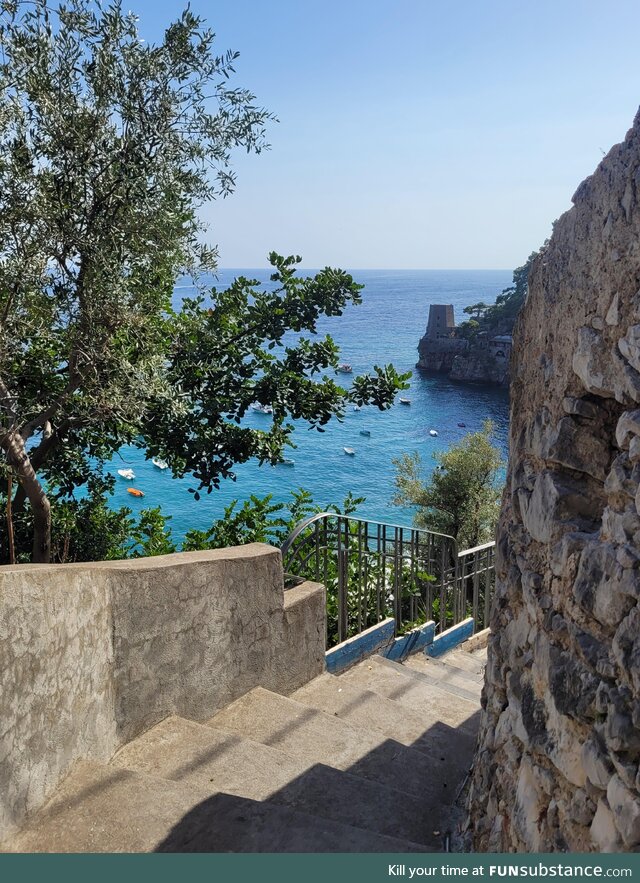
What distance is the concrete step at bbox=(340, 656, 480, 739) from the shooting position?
5074 millimetres

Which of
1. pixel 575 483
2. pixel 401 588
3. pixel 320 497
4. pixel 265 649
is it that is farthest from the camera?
pixel 320 497

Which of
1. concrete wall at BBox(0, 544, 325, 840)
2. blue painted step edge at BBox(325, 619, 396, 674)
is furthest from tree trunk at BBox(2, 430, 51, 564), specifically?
blue painted step edge at BBox(325, 619, 396, 674)

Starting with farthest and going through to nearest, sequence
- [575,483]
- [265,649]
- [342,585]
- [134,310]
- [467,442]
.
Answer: [467,442] → [134,310] → [342,585] → [265,649] → [575,483]

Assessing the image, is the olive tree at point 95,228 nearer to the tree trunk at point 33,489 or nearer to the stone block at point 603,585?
the tree trunk at point 33,489

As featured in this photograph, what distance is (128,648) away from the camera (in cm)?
370

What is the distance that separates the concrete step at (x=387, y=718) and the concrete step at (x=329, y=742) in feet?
0.67

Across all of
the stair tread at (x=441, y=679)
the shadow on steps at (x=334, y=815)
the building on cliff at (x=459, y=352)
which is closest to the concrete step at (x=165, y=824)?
the shadow on steps at (x=334, y=815)

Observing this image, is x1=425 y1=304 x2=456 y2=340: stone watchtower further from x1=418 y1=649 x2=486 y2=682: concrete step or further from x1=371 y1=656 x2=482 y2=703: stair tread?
x1=371 y1=656 x2=482 y2=703: stair tread

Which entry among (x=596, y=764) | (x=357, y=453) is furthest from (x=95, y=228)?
(x=357, y=453)

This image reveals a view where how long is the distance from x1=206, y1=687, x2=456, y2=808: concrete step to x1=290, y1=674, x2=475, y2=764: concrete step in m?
0.20

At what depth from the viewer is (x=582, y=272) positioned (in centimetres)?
247

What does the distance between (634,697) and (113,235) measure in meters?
4.91

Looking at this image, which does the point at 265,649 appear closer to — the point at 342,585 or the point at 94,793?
the point at 342,585

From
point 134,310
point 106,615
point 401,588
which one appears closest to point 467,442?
point 401,588
